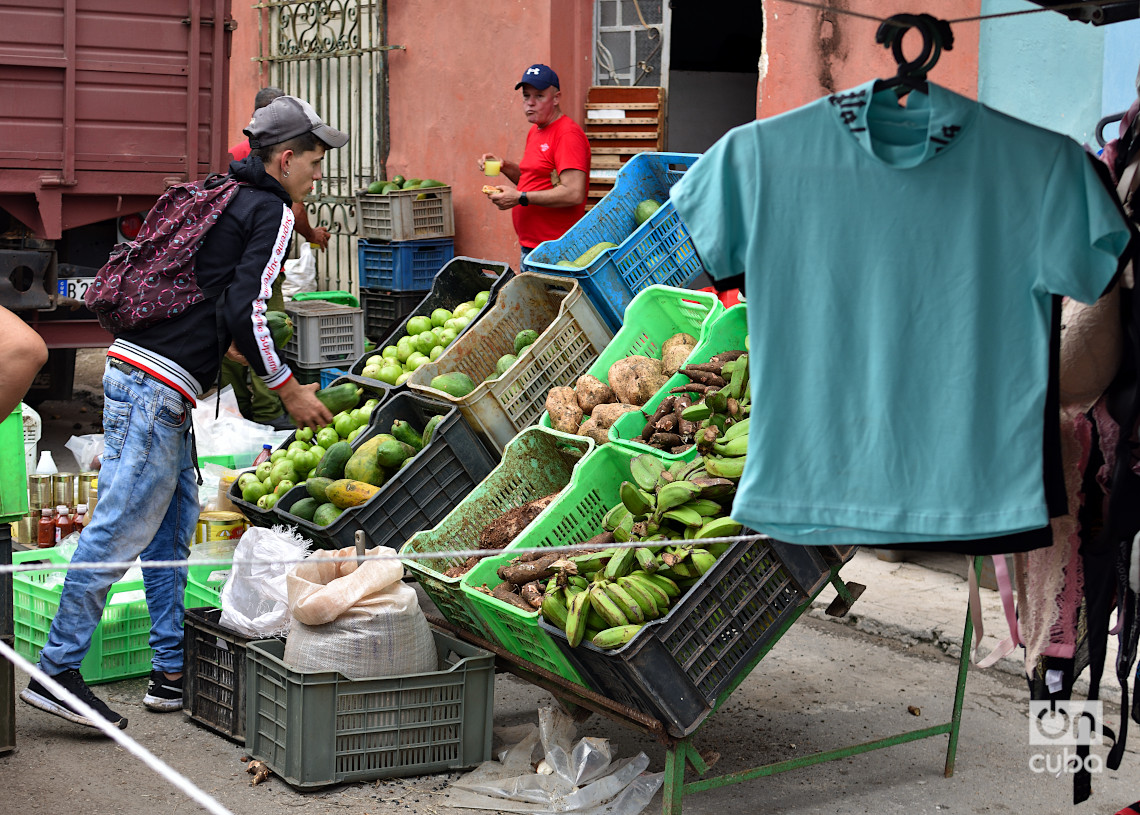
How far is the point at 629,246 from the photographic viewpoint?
5840 mm

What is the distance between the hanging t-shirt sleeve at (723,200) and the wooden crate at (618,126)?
6.67 meters

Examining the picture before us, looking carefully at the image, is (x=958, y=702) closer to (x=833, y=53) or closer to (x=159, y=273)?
(x=159, y=273)

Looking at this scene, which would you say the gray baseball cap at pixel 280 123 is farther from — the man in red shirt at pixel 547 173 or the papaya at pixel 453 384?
the man in red shirt at pixel 547 173

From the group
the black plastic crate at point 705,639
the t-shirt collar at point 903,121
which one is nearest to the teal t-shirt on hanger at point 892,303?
the t-shirt collar at point 903,121

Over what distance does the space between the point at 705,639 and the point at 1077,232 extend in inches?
79.8

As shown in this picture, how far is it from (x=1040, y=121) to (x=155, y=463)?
16.2 ft

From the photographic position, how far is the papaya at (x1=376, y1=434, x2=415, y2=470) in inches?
213

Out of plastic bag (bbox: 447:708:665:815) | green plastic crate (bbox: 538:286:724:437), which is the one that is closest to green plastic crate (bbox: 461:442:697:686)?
plastic bag (bbox: 447:708:665:815)

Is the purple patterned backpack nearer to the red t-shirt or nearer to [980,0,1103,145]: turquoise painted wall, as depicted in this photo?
the red t-shirt

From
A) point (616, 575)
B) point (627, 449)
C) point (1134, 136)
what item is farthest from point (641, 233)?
point (1134, 136)

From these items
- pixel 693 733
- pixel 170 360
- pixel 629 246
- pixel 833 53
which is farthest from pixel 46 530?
pixel 833 53

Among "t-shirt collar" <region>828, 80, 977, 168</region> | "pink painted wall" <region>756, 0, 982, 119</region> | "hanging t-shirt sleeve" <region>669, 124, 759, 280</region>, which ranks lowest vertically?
"hanging t-shirt sleeve" <region>669, 124, 759, 280</region>

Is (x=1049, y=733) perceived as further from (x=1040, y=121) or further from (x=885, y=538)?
(x=1040, y=121)

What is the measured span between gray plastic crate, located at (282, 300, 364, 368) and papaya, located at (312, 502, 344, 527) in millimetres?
3560
